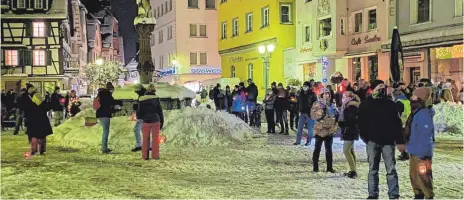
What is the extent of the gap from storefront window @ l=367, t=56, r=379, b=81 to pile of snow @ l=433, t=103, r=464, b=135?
44.8 feet

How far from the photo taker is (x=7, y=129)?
84.1 feet

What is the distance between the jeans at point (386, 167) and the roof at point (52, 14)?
46.8 meters

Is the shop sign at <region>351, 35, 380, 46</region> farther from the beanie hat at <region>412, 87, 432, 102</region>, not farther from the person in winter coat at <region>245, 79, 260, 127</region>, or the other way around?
the beanie hat at <region>412, 87, 432, 102</region>

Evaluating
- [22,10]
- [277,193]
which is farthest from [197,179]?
[22,10]

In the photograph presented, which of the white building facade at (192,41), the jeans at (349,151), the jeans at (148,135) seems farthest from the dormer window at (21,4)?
the jeans at (349,151)

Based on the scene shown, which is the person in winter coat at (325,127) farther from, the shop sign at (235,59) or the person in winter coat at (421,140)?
the shop sign at (235,59)

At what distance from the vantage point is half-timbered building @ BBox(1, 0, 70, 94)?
167 ft

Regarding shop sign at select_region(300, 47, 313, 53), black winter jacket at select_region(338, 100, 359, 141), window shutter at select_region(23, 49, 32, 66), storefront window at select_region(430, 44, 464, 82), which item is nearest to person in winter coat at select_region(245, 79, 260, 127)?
storefront window at select_region(430, 44, 464, 82)

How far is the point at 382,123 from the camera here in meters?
8.95

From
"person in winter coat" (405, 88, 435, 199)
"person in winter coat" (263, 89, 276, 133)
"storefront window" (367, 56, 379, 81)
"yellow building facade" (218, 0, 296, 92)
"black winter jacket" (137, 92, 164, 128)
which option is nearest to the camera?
"person in winter coat" (405, 88, 435, 199)

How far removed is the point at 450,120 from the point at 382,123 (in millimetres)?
12097

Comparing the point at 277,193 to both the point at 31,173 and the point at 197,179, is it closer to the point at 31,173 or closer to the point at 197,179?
the point at 197,179

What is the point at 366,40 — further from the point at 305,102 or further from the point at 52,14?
the point at 52,14

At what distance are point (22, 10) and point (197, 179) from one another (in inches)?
1767
